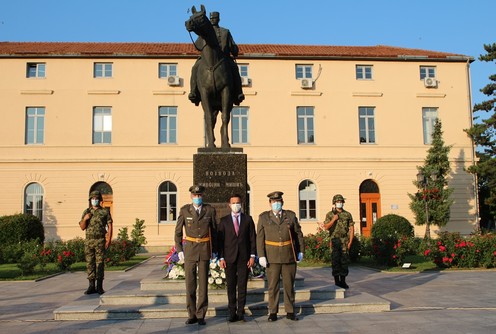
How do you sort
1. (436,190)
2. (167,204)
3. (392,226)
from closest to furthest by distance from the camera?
1. (392,226)
2. (436,190)
3. (167,204)

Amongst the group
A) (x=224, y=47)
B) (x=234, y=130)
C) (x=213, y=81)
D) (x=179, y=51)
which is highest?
(x=179, y=51)

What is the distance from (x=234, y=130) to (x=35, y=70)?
1167cm

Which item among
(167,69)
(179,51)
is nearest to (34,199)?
(167,69)

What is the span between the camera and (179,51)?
1103 inches

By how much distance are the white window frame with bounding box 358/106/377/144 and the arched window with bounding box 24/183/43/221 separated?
1817cm

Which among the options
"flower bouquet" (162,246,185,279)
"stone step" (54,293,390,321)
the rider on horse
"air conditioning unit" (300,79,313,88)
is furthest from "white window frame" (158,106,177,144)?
"stone step" (54,293,390,321)

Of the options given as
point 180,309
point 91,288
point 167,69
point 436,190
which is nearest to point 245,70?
point 167,69

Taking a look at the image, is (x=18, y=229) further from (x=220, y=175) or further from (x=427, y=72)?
(x=427, y=72)

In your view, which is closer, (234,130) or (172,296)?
(172,296)

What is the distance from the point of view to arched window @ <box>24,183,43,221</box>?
26.2 metres

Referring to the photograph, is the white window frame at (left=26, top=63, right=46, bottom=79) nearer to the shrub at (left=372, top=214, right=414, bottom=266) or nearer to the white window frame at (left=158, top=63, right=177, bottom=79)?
the white window frame at (left=158, top=63, right=177, bottom=79)

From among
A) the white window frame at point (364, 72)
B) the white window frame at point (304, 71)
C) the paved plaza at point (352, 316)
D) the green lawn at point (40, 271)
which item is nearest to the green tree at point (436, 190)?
the white window frame at point (364, 72)

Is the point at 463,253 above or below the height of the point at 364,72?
below

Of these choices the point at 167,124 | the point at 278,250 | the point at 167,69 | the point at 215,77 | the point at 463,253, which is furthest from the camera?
the point at 167,69
